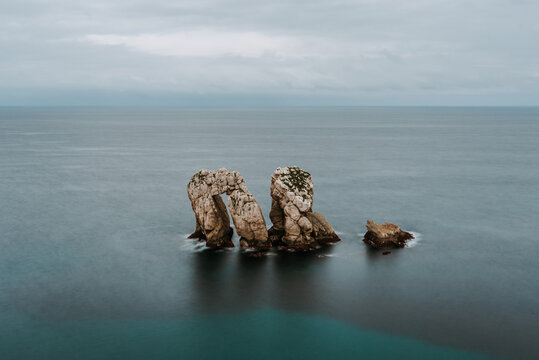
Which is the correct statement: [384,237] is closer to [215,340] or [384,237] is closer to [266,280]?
[266,280]

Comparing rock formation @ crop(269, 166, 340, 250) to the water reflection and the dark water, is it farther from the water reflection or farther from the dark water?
the dark water

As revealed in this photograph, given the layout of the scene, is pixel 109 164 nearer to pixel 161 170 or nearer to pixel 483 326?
pixel 161 170

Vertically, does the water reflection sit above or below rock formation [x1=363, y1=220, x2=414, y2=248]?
below

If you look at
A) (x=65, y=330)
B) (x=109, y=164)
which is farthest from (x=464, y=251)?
(x=109, y=164)

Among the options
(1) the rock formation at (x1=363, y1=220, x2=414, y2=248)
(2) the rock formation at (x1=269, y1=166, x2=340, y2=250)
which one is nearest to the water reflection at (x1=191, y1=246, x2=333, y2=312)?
(2) the rock formation at (x1=269, y1=166, x2=340, y2=250)

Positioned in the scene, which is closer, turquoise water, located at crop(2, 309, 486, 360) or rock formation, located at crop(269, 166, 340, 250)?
turquoise water, located at crop(2, 309, 486, 360)

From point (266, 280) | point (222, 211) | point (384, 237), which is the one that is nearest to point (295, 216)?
point (222, 211)

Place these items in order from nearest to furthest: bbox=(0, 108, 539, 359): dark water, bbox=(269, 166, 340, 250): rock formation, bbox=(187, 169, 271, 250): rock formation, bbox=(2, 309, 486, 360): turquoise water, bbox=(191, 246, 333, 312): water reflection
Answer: bbox=(2, 309, 486, 360): turquoise water < bbox=(0, 108, 539, 359): dark water < bbox=(191, 246, 333, 312): water reflection < bbox=(187, 169, 271, 250): rock formation < bbox=(269, 166, 340, 250): rock formation
